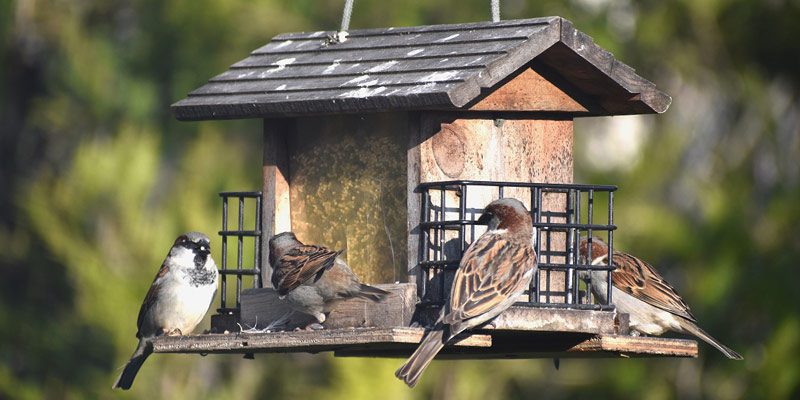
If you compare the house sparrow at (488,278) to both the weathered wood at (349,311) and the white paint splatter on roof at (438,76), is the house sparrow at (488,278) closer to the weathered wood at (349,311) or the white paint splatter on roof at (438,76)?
the weathered wood at (349,311)

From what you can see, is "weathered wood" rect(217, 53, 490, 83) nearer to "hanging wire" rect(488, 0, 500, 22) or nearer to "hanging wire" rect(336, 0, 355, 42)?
"hanging wire" rect(336, 0, 355, 42)

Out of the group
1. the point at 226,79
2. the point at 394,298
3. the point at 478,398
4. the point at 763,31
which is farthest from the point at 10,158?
the point at 394,298

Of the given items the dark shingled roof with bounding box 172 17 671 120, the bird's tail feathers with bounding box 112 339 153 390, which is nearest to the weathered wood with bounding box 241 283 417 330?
the dark shingled roof with bounding box 172 17 671 120

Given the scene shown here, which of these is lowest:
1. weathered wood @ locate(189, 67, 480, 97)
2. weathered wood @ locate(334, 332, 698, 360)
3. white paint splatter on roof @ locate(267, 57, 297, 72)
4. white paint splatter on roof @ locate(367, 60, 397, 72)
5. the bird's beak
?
weathered wood @ locate(334, 332, 698, 360)

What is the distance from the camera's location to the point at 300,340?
650 centimetres

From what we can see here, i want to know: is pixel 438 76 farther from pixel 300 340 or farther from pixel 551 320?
pixel 300 340

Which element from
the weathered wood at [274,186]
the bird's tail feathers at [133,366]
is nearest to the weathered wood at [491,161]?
the weathered wood at [274,186]

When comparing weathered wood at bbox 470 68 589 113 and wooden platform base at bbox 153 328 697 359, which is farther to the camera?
Answer: weathered wood at bbox 470 68 589 113

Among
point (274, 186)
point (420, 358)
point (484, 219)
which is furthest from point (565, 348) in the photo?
point (274, 186)

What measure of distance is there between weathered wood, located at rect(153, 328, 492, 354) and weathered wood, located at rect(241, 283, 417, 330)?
0.16 metres

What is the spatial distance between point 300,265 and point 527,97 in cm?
137

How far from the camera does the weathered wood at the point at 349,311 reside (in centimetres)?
690

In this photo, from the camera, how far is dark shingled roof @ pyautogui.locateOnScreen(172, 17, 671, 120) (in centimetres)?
675

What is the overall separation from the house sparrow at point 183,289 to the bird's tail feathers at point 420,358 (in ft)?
6.92
